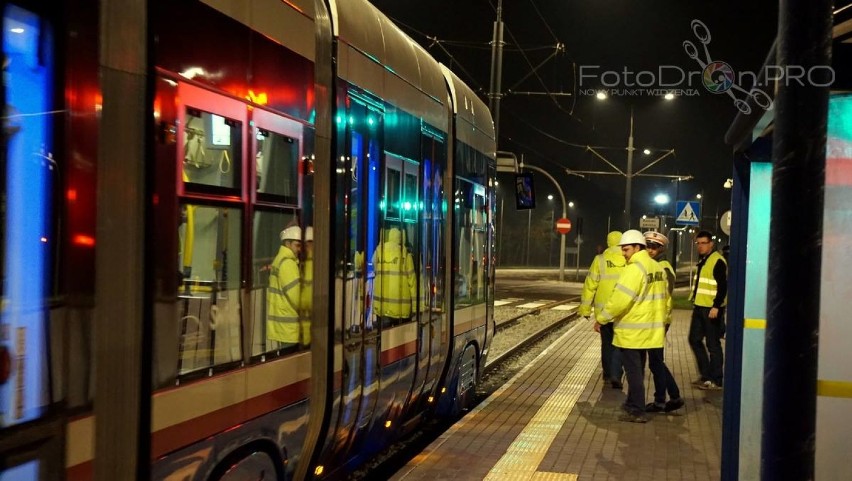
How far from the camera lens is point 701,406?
9000 millimetres

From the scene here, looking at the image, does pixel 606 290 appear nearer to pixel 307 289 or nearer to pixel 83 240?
pixel 307 289

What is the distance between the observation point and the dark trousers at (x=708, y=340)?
9.78 meters

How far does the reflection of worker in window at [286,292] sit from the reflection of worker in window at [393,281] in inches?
46.8

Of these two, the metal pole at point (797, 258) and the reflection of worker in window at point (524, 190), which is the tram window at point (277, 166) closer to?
the metal pole at point (797, 258)

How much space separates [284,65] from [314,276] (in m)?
1.07

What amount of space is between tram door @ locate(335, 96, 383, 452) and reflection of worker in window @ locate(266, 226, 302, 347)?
2.16 ft

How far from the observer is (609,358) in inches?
399

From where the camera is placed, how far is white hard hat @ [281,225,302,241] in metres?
4.01

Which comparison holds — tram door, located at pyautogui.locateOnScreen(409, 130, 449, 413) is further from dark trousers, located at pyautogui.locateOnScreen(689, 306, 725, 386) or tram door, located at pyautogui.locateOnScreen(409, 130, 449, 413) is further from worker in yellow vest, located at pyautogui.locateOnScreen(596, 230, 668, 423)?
dark trousers, located at pyautogui.locateOnScreen(689, 306, 725, 386)

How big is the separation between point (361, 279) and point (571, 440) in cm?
303

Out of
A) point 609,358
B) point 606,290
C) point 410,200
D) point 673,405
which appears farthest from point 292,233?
point 609,358

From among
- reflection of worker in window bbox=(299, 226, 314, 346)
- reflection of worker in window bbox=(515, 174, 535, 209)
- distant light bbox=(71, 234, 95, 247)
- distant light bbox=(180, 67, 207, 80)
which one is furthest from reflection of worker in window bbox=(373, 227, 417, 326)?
reflection of worker in window bbox=(515, 174, 535, 209)

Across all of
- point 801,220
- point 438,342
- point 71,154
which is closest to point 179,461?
point 71,154

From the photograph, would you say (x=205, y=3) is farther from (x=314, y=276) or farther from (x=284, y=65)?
(x=314, y=276)
